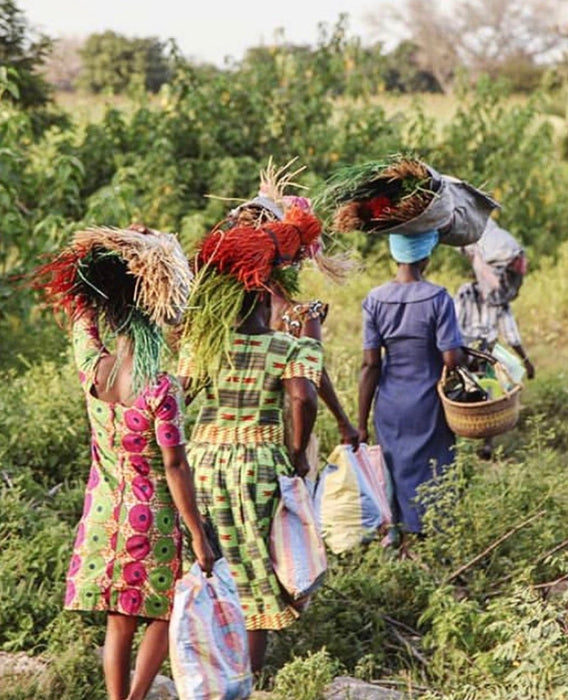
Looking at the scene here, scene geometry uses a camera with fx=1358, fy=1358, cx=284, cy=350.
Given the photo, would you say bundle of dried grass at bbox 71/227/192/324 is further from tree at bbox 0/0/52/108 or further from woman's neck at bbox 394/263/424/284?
tree at bbox 0/0/52/108

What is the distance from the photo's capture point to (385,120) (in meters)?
12.2

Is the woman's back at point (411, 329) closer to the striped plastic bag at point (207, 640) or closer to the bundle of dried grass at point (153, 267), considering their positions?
the bundle of dried grass at point (153, 267)

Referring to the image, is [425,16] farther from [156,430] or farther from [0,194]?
[156,430]

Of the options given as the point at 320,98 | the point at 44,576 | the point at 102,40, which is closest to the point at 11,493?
the point at 44,576

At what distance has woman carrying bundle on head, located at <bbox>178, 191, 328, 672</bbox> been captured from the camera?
4.31 m

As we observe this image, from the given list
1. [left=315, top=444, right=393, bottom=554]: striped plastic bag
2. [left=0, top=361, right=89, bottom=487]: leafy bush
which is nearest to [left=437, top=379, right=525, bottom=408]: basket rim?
[left=315, top=444, right=393, bottom=554]: striped plastic bag

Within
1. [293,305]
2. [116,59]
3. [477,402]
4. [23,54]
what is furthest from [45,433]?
[116,59]

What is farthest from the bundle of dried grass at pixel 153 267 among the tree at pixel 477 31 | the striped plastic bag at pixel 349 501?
the tree at pixel 477 31

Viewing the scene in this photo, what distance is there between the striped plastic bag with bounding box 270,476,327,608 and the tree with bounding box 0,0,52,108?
627 centimetres

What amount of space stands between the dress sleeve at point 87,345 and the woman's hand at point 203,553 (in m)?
0.55

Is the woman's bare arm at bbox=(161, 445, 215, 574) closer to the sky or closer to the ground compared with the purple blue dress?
closer to the sky

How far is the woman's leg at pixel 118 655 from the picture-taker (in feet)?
12.8

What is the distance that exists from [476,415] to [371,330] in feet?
1.85

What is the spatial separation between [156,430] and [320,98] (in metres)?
8.73
